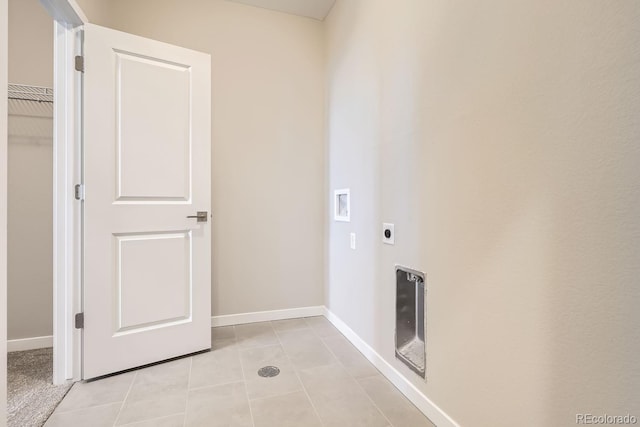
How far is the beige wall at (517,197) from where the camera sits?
2.73ft

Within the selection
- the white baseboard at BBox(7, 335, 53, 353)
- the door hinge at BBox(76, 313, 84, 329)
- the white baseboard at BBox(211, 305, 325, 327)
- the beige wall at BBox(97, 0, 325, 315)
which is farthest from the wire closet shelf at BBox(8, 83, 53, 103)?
the white baseboard at BBox(211, 305, 325, 327)

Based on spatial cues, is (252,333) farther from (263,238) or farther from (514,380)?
(514,380)

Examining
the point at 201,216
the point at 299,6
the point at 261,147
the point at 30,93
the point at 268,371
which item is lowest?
the point at 268,371

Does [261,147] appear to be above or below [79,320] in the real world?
above

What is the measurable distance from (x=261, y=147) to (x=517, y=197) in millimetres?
2182

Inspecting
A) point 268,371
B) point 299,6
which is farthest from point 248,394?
point 299,6

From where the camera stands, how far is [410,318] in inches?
70.9

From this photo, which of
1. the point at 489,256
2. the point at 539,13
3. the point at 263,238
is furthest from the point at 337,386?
the point at 539,13

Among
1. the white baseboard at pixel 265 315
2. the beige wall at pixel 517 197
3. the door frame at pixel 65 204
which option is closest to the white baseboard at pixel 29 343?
the door frame at pixel 65 204

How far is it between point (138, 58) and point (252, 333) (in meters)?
2.15

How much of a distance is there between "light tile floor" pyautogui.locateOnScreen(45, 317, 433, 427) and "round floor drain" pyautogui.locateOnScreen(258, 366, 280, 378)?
0.04 metres

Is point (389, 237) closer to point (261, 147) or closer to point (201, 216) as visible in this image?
point (201, 216)

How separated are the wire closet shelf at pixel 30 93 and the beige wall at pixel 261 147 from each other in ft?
2.81

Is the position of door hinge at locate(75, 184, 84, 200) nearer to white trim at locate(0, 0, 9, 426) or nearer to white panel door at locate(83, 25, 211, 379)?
white panel door at locate(83, 25, 211, 379)
